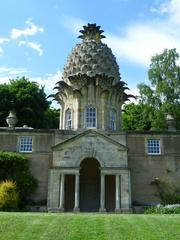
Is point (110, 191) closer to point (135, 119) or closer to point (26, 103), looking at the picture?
point (26, 103)

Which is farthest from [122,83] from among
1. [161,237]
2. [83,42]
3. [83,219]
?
[161,237]

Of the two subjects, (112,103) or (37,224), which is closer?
(37,224)

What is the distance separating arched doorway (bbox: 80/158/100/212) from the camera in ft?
100

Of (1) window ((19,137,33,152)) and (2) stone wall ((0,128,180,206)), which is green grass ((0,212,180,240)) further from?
(1) window ((19,137,33,152))

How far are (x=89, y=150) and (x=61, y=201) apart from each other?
15.8 feet

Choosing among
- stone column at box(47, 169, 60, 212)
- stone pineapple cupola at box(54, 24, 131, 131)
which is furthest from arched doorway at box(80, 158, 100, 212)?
stone column at box(47, 169, 60, 212)

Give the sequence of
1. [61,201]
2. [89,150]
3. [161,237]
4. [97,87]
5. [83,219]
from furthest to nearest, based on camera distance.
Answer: [97,87], [89,150], [61,201], [83,219], [161,237]

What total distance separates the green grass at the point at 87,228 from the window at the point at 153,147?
14.7 m

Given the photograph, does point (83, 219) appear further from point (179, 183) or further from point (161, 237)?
point (179, 183)

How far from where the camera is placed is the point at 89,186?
3123cm

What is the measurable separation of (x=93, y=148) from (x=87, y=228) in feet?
47.3

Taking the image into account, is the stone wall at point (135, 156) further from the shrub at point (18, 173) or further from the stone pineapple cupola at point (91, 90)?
the stone pineapple cupola at point (91, 90)

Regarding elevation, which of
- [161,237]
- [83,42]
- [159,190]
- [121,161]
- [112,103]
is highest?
[83,42]

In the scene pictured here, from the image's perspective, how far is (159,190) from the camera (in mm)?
29844
